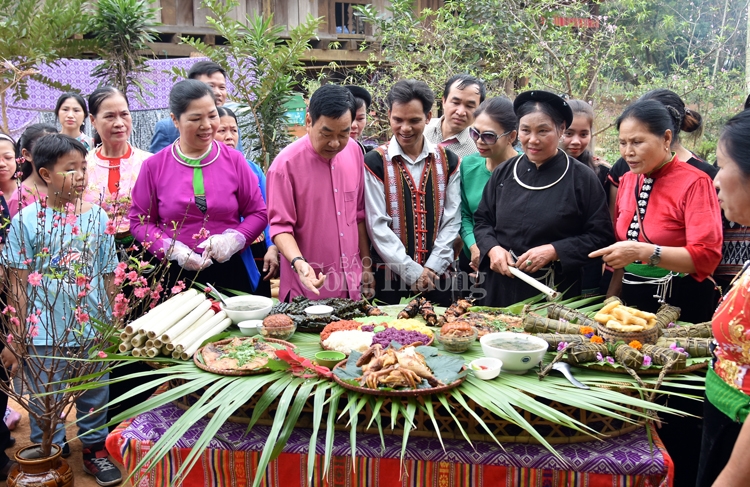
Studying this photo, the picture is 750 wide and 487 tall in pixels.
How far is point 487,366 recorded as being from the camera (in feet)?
7.43

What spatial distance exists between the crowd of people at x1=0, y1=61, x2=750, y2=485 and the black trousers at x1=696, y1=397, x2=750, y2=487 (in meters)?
0.73

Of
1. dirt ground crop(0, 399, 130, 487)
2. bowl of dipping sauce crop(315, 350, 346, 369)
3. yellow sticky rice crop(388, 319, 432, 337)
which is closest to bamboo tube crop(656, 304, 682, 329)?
yellow sticky rice crop(388, 319, 432, 337)

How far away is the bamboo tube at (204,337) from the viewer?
8.02 ft

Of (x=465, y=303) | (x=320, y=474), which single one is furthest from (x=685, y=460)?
(x=320, y=474)

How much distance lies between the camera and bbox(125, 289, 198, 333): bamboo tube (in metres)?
2.44

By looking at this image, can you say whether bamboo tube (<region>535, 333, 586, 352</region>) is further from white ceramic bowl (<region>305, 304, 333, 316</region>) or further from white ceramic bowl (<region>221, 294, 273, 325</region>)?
white ceramic bowl (<region>221, 294, 273, 325</region>)

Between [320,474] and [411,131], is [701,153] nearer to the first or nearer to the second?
[411,131]

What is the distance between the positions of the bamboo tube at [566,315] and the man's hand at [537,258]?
0.38 m

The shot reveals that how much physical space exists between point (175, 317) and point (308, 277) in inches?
29.9

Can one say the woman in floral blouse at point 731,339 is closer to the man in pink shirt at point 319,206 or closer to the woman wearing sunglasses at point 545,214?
the woman wearing sunglasses at point 545,214

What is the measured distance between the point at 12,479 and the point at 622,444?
2433 millimetres

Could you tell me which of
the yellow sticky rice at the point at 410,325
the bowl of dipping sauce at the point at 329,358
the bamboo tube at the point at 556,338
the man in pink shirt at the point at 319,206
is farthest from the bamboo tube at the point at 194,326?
the bamboo tube at the point at 556,338

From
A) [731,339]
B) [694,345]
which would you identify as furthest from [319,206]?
[731,339]

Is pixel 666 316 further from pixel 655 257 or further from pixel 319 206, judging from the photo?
pixel 319 206
